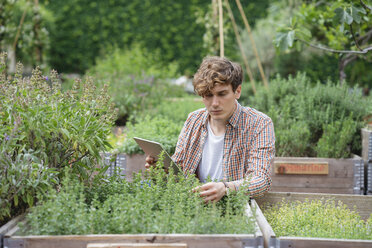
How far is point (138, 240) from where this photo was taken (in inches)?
62.3

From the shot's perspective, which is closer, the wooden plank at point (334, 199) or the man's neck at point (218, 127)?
the wooden plank at point (334, 199)

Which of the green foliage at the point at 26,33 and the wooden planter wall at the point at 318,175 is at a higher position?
the green foliage at the point at 26,33

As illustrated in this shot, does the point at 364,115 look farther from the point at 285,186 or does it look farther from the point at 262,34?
the point at 262,34

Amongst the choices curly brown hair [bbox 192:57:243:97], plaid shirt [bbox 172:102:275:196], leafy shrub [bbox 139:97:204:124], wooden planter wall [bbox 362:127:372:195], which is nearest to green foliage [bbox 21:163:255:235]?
plaid shirt [bbox 172:102:275:196]

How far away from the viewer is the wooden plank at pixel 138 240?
1.58 meters

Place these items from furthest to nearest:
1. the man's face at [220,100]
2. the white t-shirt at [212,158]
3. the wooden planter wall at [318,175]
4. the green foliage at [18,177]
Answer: the wooden planter wall at [318,175], the white t-shirt at [212,158], the man's face at [220,100], the green foliage at [18,177]

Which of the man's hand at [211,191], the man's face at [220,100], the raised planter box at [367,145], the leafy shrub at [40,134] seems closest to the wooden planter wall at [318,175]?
the raised planter box at [367,145]

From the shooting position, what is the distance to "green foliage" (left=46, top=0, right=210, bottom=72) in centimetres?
954

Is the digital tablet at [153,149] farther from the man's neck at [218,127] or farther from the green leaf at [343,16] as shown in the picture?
the green leaf at [343,16]

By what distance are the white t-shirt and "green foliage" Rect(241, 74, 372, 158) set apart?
132 centimetres

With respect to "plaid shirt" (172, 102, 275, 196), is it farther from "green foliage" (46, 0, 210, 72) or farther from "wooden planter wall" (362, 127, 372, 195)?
"green foliage" (46, 0, 210, 72)

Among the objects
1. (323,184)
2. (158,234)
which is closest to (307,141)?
(323,184)

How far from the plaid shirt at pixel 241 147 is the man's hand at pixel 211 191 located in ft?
0.47

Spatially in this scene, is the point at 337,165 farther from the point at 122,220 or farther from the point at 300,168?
the point at 122,220
